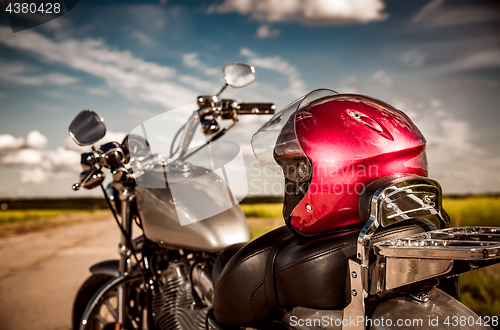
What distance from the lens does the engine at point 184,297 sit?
68.9 inches

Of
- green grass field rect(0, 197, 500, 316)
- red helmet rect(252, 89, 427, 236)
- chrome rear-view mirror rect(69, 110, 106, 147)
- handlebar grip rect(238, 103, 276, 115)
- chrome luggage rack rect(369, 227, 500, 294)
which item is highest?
handlebar grip rect(238, 103, 276, 115)

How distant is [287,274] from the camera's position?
1112 mm

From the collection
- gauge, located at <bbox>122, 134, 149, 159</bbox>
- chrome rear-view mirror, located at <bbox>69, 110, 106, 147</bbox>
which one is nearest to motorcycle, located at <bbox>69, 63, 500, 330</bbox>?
gauge, located at <bbox>122, 134, 149, 159</bbox>

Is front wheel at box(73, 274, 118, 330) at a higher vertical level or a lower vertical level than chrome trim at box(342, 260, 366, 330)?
lower

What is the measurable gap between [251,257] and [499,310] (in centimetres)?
301

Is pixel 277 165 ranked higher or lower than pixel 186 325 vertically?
higher

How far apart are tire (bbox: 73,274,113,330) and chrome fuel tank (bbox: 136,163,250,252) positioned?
2.65 ft

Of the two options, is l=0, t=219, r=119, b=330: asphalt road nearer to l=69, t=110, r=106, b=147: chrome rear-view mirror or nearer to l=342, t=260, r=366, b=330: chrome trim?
l=69, t=110, r=106, b=147: chrome rear-view mirror

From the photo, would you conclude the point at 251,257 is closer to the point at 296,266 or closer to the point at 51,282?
the point at 296,266

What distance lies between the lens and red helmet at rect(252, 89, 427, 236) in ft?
3.69

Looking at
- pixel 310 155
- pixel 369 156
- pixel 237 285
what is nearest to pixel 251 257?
pixel 237 285

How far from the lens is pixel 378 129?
3.75 ft

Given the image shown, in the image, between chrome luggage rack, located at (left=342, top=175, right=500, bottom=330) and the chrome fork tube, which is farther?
the chrome fork tube

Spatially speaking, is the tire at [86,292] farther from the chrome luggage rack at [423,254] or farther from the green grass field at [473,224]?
the chrome luggage rack at [423,254]
